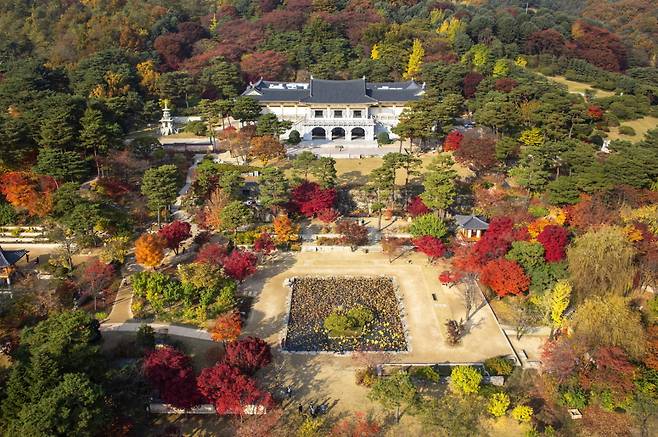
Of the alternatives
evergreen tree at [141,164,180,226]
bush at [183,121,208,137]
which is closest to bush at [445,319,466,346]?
evergreen tree at [141,164,180,226]

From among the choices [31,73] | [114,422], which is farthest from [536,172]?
[31,73]

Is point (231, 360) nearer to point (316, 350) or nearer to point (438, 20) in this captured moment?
point (316, 350)

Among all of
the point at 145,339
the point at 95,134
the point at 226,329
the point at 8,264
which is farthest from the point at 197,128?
the point at 226,329

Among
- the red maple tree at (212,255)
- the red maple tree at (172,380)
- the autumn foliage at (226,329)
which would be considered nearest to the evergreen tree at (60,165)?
the red maple tree at (212,255)

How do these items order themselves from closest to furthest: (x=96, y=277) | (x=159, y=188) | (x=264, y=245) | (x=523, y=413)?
(x=523, y=413)
(x=96, y=277)
(x=264, y=245)
(x=159, y=188)

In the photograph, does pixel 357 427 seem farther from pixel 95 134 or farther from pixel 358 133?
pixel 358 133

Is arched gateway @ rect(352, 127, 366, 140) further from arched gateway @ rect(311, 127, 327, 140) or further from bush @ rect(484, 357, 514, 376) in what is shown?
bush @ rect(484, 357, 514, 376)
